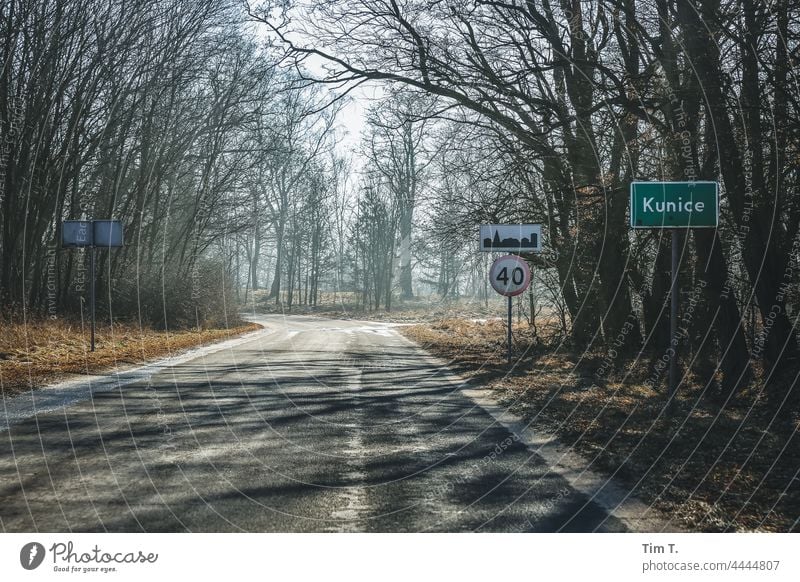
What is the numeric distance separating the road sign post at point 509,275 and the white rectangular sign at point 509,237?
0.87 feet

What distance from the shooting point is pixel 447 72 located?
46.7 ft

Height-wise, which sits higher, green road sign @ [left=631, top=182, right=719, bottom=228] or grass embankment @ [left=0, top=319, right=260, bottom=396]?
green road sign @ [left=631, top=182, right=719, bottom=228]

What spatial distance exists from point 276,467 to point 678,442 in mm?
3847

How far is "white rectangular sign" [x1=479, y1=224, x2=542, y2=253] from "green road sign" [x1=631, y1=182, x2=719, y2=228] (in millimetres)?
6197

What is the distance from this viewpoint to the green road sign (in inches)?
281

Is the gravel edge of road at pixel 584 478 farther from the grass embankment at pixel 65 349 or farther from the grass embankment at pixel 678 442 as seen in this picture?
the grass embankment at pixel 65 349

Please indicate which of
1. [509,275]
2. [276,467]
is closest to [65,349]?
[509,275]

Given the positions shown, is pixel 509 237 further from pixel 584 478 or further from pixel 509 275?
pixel 584 478

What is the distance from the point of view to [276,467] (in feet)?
18.2

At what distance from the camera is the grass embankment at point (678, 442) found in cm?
478

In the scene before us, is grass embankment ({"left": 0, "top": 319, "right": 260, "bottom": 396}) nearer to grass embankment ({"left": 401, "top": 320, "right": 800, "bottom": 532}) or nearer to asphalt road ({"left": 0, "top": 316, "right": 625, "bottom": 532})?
asphalt road ({"left": 0, "top": 316, "right": 625, "bottom": 532})

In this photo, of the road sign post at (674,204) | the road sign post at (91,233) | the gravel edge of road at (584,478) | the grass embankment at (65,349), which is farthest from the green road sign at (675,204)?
the road sign post at (91,233)

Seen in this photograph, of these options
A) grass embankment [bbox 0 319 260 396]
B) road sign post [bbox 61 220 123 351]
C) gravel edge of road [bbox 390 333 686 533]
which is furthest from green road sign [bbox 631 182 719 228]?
road sign post [bbox 61 220 123 351]

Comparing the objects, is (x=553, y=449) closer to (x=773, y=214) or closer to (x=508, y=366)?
(x=773, y=214)
